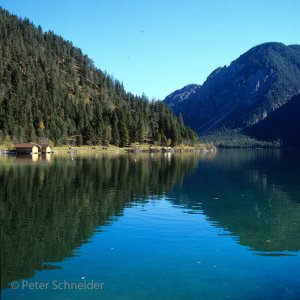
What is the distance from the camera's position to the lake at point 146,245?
19.8 m

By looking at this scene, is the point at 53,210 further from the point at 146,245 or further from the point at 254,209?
the point at 254,209

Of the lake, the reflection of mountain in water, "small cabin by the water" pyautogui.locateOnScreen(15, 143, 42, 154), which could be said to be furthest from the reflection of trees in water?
"small cabin by the water" pyautogui.locateOnScreen(15, 143, 42, 154)

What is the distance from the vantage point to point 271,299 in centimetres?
1844

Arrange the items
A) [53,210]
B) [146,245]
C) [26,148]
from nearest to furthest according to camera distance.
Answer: [146,245], [53,210], [26,148]

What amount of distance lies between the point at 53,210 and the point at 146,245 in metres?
13.8

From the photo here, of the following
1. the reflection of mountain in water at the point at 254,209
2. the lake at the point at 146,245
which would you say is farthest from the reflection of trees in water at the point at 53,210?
Result: the reflection of mountain in water at the point at 254,209

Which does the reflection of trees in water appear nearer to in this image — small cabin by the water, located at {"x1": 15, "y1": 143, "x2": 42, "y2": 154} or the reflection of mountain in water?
the reflection of mountain in water

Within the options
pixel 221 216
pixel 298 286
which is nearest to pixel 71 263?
pixel 298 286

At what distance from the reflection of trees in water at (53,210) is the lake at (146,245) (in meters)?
0.08

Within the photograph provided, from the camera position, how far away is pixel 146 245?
2748 cm

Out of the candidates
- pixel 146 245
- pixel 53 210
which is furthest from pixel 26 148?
pixel 146 245

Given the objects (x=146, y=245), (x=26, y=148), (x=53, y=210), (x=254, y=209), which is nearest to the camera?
(x=146, y=245)

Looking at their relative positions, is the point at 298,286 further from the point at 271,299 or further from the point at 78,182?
the point at 78,182

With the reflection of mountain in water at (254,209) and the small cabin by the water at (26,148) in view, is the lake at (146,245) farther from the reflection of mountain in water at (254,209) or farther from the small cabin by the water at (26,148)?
the small cabin by the water at (26,148)
